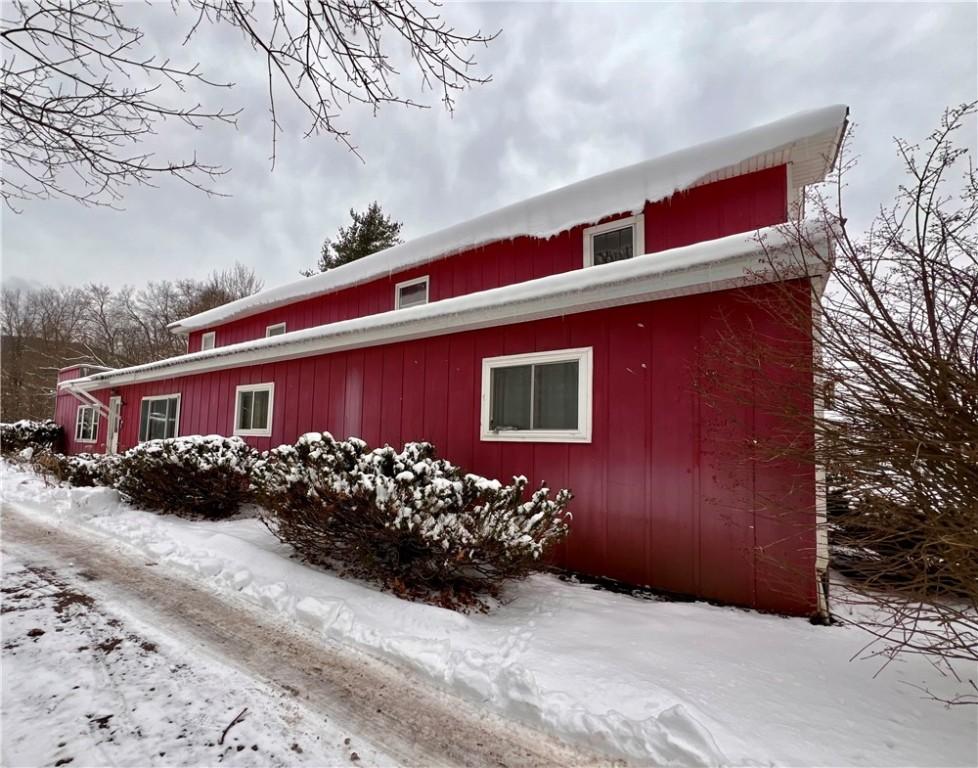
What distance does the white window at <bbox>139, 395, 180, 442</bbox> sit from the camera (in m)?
10.1

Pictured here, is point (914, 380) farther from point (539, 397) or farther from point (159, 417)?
point (159, 417)

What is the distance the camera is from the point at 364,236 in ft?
70.6

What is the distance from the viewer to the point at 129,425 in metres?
11.6

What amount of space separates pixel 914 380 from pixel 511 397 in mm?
3353

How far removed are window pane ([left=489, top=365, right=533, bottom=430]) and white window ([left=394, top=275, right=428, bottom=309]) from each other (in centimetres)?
359

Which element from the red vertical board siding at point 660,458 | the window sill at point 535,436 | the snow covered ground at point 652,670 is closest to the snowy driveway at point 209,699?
the snow covered ground at point 652,670

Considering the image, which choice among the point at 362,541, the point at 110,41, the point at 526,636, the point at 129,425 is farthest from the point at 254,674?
the point at 129,425

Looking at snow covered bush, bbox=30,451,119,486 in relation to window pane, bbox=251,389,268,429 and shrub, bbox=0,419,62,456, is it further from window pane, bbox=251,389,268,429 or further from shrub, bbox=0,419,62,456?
shrub, bbox=0,419,62,456

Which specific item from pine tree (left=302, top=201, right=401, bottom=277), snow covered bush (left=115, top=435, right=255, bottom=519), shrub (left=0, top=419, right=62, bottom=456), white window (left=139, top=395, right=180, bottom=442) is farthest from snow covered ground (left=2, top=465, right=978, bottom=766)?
pine tree (left=302, top=201, right=401, bottom=277)

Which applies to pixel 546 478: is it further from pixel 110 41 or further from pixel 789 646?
pixel 110 41

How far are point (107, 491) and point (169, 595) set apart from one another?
4887 mm

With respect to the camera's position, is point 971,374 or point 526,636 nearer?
point 971,374

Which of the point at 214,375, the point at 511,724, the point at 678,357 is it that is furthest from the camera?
the point at 214,375

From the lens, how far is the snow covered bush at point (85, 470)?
7387mm
